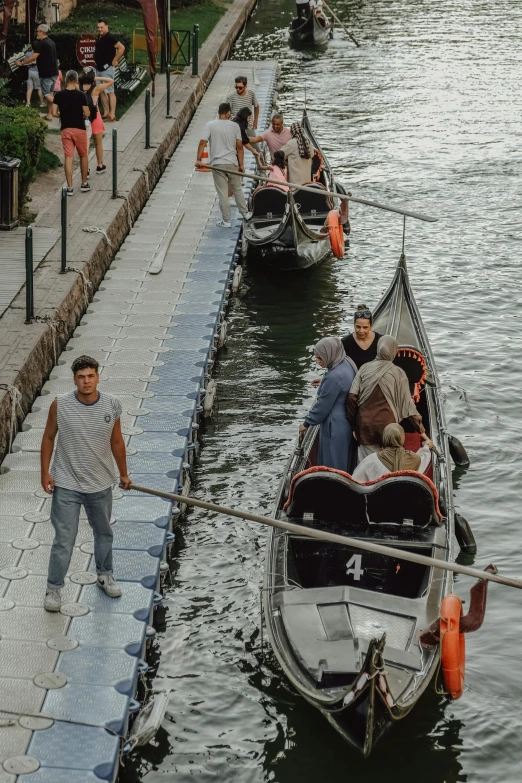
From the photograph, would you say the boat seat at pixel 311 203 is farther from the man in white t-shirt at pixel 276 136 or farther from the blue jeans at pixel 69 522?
the blue jeans at pixel 69 522

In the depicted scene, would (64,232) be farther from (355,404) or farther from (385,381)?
(385,381)

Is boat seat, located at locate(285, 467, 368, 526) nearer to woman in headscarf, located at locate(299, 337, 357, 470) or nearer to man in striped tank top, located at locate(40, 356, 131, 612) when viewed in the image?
woman in headscarf, located at locate(299, 337, 357, 470)

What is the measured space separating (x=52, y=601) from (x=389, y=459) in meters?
2.33

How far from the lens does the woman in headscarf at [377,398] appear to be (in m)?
8.52

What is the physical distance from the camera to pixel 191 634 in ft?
26.5

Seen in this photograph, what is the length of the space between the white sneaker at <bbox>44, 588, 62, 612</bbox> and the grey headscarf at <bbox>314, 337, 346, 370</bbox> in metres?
2.50

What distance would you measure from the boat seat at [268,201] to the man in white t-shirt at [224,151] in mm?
296

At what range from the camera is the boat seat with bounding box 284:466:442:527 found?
25.5ft

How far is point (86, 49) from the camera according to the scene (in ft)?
60.8

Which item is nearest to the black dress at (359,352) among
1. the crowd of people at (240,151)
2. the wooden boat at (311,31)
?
the crowd of people at (240,151)

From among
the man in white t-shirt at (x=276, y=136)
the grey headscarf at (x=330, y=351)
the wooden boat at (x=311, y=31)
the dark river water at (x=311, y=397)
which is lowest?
the dark river water at (x=311, y=397)

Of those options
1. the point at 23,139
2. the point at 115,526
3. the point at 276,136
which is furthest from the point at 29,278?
the point at 276,136

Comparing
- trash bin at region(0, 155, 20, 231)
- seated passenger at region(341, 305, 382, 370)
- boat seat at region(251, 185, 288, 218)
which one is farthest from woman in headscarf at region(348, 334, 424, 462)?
boat seat at region(251, 185, 288, 218)

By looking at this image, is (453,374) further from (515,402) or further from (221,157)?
(221,157)
